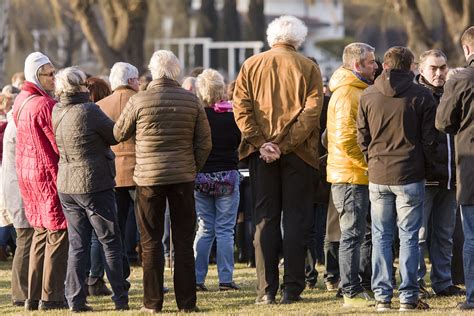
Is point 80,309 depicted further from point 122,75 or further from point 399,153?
point 399,153

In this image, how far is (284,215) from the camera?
10461mm

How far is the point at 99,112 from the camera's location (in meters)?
10.2

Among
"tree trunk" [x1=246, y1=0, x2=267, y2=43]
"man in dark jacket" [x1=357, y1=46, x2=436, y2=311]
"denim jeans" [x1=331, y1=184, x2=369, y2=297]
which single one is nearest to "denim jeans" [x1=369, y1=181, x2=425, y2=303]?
"man in dark jacket" [x1=357, y1=46, x2=436, y2=311]

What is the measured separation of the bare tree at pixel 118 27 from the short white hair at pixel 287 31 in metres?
17.4

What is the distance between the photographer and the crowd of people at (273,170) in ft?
31.9

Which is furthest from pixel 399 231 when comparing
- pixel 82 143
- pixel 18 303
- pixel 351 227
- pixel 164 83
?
pixel 18 303

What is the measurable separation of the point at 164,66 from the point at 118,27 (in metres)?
18.5

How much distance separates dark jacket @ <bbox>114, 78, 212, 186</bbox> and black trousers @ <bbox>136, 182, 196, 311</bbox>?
15 cm

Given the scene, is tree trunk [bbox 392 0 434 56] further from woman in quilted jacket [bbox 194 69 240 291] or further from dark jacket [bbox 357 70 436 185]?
dark jacket [bbox 357 70 436 185]

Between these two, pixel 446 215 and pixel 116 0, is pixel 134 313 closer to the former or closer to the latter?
pixel 446 215

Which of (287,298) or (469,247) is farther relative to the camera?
(287,298)

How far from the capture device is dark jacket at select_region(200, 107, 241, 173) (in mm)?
11641

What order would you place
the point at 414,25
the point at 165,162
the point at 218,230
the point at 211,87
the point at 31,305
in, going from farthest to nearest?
the point at 414,25 < the point at 218,230 < the point at 211,87 < the point at 31,305 < the point at 165,162

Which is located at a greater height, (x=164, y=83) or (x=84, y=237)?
(x=164, y=83)
